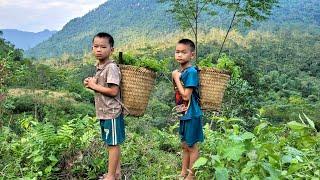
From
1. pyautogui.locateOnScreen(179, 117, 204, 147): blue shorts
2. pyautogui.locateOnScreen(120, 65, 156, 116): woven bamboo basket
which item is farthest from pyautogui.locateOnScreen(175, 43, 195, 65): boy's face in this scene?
pyautogui.locateOnScreen(179, 117, 204, 147): blue shorts

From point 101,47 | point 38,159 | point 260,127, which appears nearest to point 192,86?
point 101,47

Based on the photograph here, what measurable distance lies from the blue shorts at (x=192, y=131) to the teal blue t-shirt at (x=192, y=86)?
4 centimetres

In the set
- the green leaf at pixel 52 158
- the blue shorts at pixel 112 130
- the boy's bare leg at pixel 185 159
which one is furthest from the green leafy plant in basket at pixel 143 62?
the green leaf at pixel 52 158

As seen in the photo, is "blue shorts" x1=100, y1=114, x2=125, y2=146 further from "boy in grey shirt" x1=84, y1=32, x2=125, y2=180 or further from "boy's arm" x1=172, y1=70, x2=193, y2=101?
"boy's arm" x1=172, y1=70, x2=193, y2=101

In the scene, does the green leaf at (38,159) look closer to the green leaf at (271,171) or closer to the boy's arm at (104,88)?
A: the boy's arm at (104,88)

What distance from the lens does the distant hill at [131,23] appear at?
99.1 m

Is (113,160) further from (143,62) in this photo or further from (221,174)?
(221,174)

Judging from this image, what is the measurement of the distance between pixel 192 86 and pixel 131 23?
115530mm

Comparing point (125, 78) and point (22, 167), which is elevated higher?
point (125, 78)

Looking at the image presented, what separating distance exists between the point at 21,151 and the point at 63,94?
3543 cm

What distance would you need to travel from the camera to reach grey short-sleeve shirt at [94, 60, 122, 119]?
11.3 feet

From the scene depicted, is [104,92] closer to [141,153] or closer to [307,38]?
[141,153]

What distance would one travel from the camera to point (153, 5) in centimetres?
13512

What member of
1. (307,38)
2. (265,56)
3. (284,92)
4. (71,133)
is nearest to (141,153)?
(71,133)
